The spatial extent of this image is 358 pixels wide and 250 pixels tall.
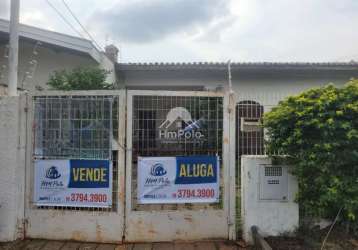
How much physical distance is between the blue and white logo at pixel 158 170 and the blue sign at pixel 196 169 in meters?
0.20

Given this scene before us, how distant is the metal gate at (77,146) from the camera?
4.73 m

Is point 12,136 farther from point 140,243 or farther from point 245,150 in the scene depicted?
point 245,150

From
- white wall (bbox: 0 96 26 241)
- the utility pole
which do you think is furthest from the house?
the utility pole

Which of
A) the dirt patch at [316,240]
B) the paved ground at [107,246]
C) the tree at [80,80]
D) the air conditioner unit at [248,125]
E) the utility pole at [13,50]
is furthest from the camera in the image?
the tree at [80,80]

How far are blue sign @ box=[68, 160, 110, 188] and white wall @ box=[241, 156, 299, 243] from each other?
74.8 inches

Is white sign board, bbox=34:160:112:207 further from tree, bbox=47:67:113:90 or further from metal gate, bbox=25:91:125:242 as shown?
tree, bbox=47:67:113:90

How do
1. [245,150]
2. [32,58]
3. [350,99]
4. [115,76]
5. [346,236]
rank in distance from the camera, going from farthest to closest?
[115,76] → [32,58] → [245,150] → [346,236] → [350,99]

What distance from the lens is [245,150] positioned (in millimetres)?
5805

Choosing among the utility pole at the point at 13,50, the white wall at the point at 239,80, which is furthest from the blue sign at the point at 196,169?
the white wall at the point at 239,80

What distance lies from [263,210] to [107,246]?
6.99ft

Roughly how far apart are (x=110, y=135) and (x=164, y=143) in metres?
0.74

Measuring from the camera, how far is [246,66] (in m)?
10.9

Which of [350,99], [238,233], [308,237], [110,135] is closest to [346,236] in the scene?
[308,237]

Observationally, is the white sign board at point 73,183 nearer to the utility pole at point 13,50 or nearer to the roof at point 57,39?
the utility pole at point 13,50
